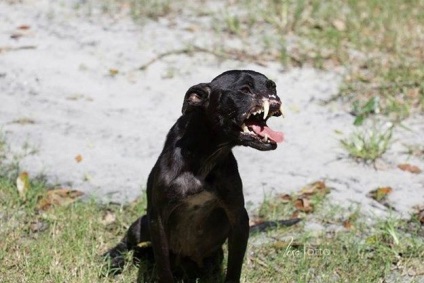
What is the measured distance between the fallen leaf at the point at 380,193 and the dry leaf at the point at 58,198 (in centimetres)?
208

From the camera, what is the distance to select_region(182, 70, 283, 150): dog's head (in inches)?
153

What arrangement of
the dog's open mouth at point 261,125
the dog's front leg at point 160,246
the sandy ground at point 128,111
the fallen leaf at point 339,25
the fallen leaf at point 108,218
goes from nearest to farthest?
1. the dog's open mouth at point 261,125
2. the dog's front leg at point 160,246
3. the fallen leaf at point 108,218
4. the sandy ground at point 128,111
5. the fallen leaf at point 339,25

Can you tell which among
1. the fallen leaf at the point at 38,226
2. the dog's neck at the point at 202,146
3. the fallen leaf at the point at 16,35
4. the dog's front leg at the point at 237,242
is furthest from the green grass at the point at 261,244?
the fallen leaf at the point at 16,35

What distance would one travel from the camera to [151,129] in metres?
6.57

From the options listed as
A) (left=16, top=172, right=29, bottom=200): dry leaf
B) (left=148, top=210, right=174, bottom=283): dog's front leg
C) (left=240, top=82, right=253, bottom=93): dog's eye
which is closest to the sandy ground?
(left=16, top=172, right=29, bottom=200): dry leaf

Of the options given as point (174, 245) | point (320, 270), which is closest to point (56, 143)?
point (174, 245)

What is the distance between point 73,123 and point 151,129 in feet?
2.10

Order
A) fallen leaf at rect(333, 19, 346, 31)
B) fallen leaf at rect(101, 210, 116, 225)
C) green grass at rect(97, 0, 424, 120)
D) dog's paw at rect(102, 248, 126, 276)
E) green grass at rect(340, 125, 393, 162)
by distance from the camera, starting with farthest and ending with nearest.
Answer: fallen leaf at rect(333, 19, 346, 31) < green grass at rect(97, 0, 424, 120) < green grass at rect(340, 125, 393, 162) < fallen leaf at rect(101, 210, 116, 225) < dog's paw at rect(102, 248, 126, 276)

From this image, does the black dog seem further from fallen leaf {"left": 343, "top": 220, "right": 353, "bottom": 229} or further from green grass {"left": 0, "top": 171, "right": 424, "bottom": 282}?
fallen leaf {"left": 343, "top": 220, "right": 353, "bottom": 229}

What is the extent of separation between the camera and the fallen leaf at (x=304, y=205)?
549 centimetres

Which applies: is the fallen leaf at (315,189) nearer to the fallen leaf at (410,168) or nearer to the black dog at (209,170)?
the fallen leaf at (410,168)

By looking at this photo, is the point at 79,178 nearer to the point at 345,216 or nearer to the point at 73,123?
the point at 73,123

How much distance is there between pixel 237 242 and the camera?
14.1 feet

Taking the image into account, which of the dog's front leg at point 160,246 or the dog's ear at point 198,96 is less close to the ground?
the dog's ear at point 198,96
